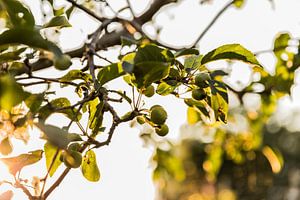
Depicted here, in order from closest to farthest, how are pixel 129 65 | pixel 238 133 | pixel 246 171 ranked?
pixel 129 65 < pixel 238 133 < pixel 246 171

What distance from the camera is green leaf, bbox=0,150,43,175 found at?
0.96 m

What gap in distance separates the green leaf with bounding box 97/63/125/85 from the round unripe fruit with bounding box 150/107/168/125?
0.09 metres

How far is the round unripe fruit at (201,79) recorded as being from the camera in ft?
2.93

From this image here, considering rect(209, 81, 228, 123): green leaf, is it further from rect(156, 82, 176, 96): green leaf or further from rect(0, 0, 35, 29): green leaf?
rect(0, 0, 35, 29): green leaf

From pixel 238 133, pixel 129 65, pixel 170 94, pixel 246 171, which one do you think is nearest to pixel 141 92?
pixel 170 94

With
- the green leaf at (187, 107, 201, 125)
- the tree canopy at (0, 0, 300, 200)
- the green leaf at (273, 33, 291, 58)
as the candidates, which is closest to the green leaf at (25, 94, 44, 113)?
the tree canopy at (0, 0, 300, 200)

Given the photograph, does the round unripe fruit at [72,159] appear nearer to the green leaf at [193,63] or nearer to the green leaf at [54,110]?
the green leaf at [54,110]

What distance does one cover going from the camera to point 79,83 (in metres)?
0.92

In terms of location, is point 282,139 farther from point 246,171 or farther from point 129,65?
point 129,65

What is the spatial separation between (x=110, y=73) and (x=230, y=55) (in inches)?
7.6

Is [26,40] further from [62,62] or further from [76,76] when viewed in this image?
[76,76]

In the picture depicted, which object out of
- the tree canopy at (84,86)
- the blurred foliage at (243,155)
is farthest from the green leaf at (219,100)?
the blurred foliage at (243,155)

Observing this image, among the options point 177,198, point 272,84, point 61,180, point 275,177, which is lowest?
point 177,198

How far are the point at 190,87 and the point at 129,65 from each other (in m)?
0.20
